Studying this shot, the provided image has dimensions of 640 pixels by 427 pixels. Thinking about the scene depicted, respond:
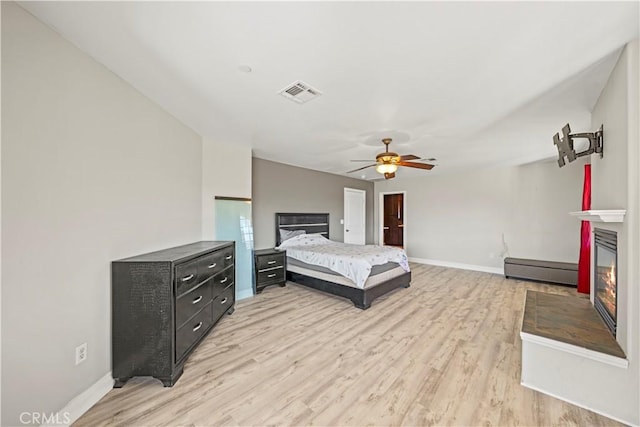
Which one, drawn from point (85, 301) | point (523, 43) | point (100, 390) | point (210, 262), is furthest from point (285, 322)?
point (523, 43)

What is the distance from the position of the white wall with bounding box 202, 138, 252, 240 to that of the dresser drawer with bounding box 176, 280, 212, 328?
130 centimetres

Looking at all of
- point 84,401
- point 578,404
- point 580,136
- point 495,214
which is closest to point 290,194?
point 84,401

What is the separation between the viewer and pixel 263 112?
2750 mm

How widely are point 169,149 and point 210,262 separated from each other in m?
1.36

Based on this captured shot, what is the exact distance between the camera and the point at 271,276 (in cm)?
451

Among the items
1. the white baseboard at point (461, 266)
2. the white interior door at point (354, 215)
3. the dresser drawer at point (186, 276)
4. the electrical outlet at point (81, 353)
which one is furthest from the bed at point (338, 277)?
the electrical outlet at point (81, 353)

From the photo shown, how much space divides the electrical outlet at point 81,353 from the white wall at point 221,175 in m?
2.01

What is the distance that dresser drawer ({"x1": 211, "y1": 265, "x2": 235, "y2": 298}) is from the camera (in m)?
2.81

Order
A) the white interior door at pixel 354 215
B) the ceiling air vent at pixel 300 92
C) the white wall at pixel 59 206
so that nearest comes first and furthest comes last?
the white wall at pixel 59 206, the ceiling air vent at pixel 300 92, the white interior door at pixel 354 215

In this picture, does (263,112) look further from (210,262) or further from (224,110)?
(210,262)

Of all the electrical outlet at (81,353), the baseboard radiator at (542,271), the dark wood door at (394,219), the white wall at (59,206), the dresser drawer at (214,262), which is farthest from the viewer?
the dark wood door at (394,219)

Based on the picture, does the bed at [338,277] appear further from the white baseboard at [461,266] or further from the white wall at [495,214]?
the white wall at [495,214]

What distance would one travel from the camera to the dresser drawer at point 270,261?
14.4 feet

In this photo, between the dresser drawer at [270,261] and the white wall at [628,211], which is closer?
the white wall at [628,211]
